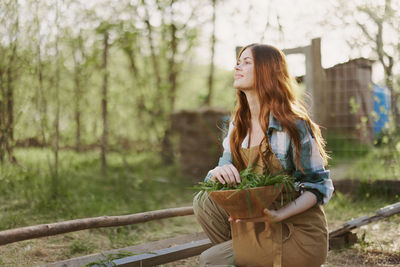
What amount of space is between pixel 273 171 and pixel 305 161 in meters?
0.17

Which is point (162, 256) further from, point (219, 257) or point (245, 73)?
point (245, 73)

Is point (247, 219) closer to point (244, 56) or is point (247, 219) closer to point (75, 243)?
point (244, 56)

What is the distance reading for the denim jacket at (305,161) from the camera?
2.11m

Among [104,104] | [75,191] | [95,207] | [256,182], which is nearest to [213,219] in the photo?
[256,182]

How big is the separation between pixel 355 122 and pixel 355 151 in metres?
0.85

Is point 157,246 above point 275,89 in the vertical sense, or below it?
below

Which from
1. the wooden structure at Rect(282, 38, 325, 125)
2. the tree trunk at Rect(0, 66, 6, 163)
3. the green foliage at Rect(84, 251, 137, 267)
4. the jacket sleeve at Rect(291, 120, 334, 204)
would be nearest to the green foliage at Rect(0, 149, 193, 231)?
the tree trunk at Rect(0, 66, 6, 163)

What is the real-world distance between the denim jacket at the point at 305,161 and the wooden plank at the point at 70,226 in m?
1.37

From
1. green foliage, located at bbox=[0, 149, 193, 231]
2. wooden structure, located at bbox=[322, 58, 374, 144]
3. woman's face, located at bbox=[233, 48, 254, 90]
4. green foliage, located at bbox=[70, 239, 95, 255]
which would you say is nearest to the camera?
woman's face, located at bbox=[233, 48, 254, 90]

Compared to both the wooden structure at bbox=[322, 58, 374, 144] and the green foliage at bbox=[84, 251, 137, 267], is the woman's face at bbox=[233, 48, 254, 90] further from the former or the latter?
the wooden structure at bbox=[322, 58, 374, 144]

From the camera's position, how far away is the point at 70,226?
2.76 metres

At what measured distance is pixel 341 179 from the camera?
19.9 feet

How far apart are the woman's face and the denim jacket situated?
0.28m

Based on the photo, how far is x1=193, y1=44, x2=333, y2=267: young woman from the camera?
6.81ft
